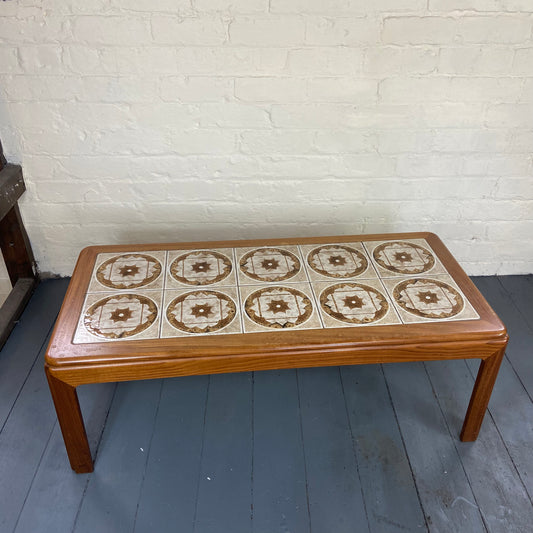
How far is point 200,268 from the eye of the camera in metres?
1.88

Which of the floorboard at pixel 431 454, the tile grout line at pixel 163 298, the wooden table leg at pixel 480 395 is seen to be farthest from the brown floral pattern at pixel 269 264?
the wooden table leg at pixel 480 395

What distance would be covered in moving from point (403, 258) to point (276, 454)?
0.85 m

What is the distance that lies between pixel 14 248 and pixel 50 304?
298 millimetres

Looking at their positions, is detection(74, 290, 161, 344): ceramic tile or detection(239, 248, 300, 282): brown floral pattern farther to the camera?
detection(239, 248, 300, 282): brown floral pattern

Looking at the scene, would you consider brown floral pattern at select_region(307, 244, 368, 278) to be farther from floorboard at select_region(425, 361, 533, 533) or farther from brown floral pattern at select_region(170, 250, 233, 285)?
floorboard at select_region(425, 361, 533, 533)

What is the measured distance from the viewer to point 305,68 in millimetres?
1986

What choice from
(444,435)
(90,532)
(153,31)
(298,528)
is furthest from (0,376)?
(444,435)

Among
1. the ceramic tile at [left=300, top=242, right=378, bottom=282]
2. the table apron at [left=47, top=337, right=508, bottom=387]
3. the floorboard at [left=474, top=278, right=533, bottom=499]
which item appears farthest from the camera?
the ceramic tile at [left=300, top=242, right=378, bottom=282]

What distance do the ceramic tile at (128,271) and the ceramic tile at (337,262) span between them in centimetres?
54

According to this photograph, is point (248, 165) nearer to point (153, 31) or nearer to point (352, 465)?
point (153, 31)

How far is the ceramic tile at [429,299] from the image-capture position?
1659mm

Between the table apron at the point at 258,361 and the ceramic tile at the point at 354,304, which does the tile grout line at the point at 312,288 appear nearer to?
the ceramic tile at the point at 354,304

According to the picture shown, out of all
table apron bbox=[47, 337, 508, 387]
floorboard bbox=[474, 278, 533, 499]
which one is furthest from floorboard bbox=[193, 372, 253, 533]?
floorboard bbox=[474, 278, 533, 499]

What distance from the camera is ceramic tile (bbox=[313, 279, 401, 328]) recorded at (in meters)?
1.63
